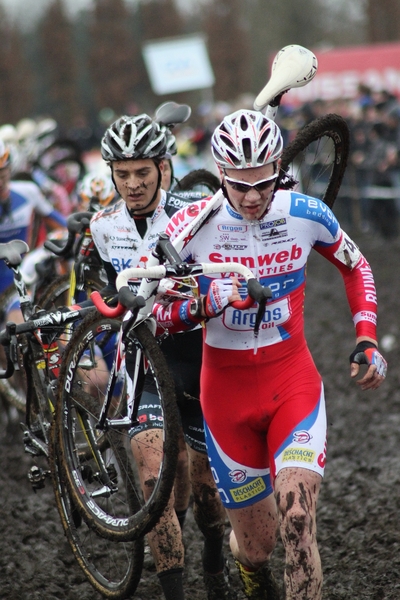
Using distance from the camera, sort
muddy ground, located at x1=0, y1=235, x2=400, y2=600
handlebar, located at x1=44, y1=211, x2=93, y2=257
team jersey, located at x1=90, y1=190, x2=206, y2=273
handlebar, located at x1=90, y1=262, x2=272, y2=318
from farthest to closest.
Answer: handlebar, located at x1=44, y1=211, x2=93, y2=257 < muddy ground, located at x1=0, y1=235, x2=400, y2=600 < team jersey, located at x1=90, y1=190, x2=206, y2=273 < handlebar, located at x1=90, y1=262, x2=272, y2=318

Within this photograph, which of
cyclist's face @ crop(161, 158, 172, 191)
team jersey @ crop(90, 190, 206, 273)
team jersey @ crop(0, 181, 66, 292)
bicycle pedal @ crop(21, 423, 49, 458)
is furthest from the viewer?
team jersey @ crop(0, 181, 66, 292)

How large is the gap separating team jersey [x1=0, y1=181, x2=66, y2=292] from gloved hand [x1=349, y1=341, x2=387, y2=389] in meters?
4.64

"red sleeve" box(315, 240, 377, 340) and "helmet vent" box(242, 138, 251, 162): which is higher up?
"helmet vent" box(242, 138, 251, 162)

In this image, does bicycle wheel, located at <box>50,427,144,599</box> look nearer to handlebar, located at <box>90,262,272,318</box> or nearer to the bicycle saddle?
handlebar, located at <box>90,262,272,318</box>

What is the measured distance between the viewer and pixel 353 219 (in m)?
20.6

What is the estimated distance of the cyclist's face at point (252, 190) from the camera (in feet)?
14.5

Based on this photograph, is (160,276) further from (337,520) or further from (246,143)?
(337,520)

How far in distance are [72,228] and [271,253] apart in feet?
7.15

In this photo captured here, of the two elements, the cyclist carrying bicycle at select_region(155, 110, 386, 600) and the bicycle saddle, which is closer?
the cyclist carrying bicycle at select_region(155, 110, 386, 600)

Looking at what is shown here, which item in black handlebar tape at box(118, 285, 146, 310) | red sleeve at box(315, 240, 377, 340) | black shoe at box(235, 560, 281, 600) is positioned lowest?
black shoe at box(235, 560, 281, 600)

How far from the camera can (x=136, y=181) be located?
5238mm

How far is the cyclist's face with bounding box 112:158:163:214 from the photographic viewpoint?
17.2 feet

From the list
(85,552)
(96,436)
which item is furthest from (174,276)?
(85,552)

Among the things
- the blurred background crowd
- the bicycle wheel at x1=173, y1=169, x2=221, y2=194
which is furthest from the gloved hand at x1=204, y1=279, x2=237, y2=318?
the blurred background crowd
